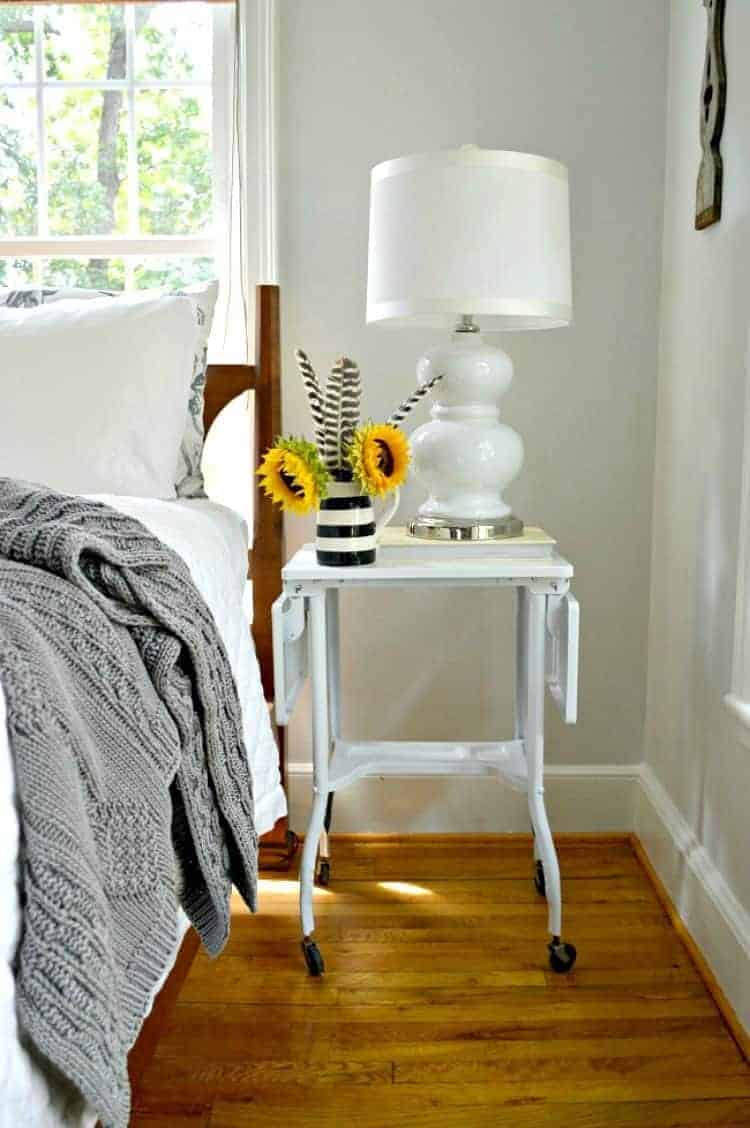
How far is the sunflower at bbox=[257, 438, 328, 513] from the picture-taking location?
1871 millimetres

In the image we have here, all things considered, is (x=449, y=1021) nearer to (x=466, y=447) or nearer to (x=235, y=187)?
(x=466, y=447)

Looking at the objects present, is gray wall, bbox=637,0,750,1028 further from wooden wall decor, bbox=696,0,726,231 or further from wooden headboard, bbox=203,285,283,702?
wooden headboard, bbox=203,285,283,702

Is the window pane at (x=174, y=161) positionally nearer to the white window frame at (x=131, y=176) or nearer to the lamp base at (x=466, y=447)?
the white window frame at (x=131, y=176)

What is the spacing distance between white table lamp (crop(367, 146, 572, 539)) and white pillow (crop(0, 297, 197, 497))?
399 mm

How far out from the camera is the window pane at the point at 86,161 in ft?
8.25

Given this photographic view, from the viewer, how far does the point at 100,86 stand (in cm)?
251

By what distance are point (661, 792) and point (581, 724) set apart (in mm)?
261

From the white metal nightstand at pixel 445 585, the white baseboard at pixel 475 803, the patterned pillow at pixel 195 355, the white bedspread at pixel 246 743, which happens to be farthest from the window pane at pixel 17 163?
the white baseboard at pixel 475 803

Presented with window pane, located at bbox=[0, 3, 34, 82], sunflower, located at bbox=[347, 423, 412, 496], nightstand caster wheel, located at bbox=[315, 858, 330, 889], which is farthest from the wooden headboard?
window pane, located at bbox=[0, 3, 34, 82]

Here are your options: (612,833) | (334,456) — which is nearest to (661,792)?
(612,833)

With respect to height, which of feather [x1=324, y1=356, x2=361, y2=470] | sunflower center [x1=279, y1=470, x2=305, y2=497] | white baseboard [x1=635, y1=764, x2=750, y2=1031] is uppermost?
feather [x1=324, y1=356, x2=361, y2=470]

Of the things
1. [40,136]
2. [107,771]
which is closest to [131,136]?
[40,136]

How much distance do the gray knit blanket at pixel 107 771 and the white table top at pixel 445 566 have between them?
21.2 inches

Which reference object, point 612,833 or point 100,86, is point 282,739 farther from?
point 100,86
